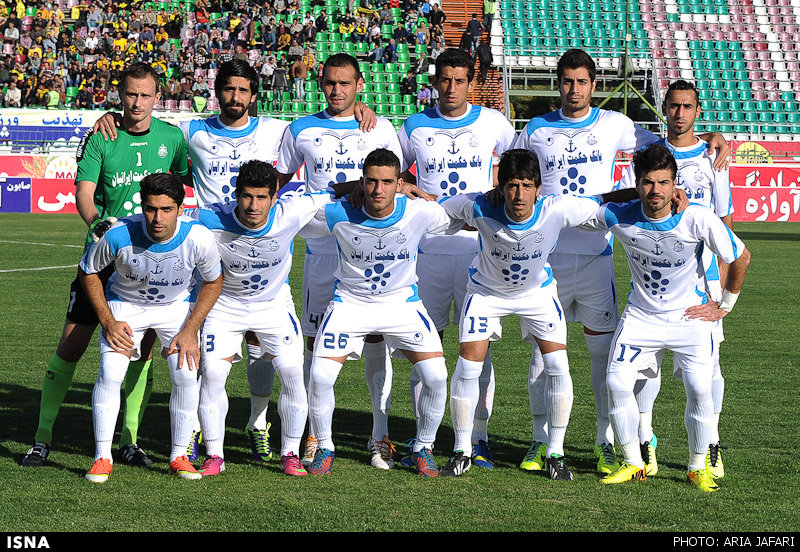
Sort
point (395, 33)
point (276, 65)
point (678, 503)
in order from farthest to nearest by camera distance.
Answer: point (395, 33) → point (276, 65) → point (678, 503)

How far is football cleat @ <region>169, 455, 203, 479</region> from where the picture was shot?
581 cm

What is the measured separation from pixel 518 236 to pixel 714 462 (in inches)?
66.4

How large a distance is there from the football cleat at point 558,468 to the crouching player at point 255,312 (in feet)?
4.55

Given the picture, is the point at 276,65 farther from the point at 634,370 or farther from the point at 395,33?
the point at 634,370

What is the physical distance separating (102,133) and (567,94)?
2.78 meters

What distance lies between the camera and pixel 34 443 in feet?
21.0

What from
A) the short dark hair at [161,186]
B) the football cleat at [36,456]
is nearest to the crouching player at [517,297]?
the short dark hair at [161,186]

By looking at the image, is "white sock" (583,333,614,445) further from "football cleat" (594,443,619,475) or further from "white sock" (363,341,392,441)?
"white sock" (363,341,392,441)

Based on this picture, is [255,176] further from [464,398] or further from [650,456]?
[650,456]

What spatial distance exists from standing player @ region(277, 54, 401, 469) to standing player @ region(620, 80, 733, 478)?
1.56 m

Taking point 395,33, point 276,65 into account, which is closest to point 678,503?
point 276,65

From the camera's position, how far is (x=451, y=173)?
6660 millimetres

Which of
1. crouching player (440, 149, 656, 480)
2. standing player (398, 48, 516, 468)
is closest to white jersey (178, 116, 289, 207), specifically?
standing player (398, 48, 516, 468)

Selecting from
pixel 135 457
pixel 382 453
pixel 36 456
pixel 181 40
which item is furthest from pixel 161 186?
pixel 181 40
